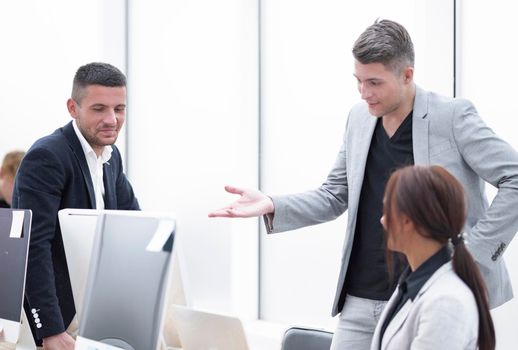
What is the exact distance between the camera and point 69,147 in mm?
2484

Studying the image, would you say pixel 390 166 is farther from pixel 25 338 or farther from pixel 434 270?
pixel 25 338

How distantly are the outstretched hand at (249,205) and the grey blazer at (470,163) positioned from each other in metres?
0.04

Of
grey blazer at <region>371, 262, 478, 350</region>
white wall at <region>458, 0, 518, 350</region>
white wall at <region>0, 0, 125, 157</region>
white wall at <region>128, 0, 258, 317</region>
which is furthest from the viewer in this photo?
white wall at <region>0, 0, 125, 157</region>

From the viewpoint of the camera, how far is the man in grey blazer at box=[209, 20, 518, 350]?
207 centimetres

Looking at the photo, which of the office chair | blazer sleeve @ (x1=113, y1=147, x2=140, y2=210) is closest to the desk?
blazer sleeve @ (x1=113, y1=147, x2=140, y2=210)

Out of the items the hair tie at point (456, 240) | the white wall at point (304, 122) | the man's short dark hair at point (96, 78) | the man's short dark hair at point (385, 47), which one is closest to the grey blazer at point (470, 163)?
the man's short dark hair at point (385, 47)

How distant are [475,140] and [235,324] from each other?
0.83 meters

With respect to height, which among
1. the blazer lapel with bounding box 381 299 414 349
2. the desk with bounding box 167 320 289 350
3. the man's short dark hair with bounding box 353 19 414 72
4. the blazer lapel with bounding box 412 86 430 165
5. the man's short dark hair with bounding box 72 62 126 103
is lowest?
the desk with bounding box 167 320 289 350

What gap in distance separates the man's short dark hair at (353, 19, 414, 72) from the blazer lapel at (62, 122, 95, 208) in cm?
94

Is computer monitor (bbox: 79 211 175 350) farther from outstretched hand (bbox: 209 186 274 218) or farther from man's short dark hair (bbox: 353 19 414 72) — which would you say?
man's short dark hair (bbox: 353 19 414 72)

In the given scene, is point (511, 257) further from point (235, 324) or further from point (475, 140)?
point (235, 324)

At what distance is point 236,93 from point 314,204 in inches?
81.5

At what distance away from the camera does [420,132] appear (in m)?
2.16

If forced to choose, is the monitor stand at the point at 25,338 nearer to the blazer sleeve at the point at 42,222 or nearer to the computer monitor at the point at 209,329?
the blazer sleeve at the point at 42,222
